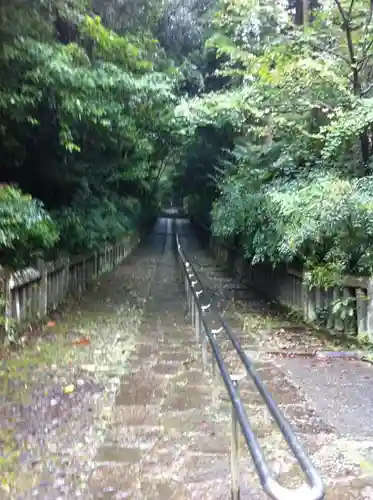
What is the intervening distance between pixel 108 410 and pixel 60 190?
6741mm

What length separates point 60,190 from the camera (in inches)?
431

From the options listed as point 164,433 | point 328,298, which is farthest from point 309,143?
point 164,433

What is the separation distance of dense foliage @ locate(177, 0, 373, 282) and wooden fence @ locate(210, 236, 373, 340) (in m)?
0.28

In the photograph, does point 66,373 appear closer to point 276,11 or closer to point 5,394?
point 5,394

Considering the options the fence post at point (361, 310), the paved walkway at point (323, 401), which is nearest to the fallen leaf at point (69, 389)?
the paved walkway at point (323, 401)

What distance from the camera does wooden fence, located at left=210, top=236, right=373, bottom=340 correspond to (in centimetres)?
698

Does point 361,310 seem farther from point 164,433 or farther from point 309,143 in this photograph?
point 309,143

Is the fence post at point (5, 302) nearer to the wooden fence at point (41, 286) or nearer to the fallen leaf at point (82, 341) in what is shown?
the wooden fence at point (41, 286)

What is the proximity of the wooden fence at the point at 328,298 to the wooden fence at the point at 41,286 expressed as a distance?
4.02m

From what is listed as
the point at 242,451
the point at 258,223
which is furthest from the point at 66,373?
the point at 258,223

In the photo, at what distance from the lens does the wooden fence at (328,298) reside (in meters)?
6.98

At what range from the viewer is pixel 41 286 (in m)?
8.58

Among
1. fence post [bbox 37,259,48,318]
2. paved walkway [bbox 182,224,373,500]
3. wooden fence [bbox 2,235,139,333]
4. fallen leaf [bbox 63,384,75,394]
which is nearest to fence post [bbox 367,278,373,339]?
paved walkway [bbox 182,224,373,500]

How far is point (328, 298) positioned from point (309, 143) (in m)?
3.25
